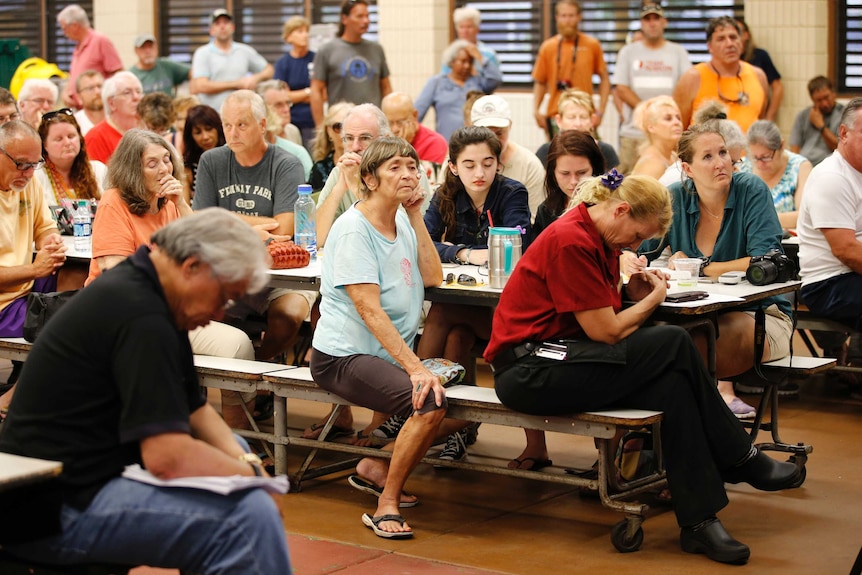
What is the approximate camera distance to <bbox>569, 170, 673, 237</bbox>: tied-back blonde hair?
13.5 feet

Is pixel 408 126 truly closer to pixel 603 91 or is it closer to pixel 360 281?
pixel 360 281

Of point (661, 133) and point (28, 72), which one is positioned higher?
point (28, 72)

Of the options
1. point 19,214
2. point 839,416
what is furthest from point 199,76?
point 839,416

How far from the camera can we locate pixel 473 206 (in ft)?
18.4

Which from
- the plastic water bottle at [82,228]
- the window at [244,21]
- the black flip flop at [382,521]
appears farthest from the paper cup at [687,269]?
the window at [244,21]

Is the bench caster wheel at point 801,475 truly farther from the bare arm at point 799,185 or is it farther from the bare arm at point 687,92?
the bare arm at point 687,92

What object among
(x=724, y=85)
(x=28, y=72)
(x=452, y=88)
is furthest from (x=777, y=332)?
(x=28, y=72)

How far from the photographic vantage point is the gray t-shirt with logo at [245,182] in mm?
6133

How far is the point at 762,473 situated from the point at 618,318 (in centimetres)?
76

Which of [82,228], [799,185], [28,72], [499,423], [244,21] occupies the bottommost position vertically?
[499,423]

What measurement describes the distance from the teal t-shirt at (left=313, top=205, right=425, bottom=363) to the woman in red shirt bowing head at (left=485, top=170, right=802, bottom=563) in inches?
19.2

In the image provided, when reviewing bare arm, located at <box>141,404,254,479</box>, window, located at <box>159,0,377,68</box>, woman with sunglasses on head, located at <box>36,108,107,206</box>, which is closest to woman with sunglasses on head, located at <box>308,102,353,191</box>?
woman with sunglasses on head, located at <box>36,108,107,206</box>

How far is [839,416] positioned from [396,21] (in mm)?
7138

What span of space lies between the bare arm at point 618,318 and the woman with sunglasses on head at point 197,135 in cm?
346
